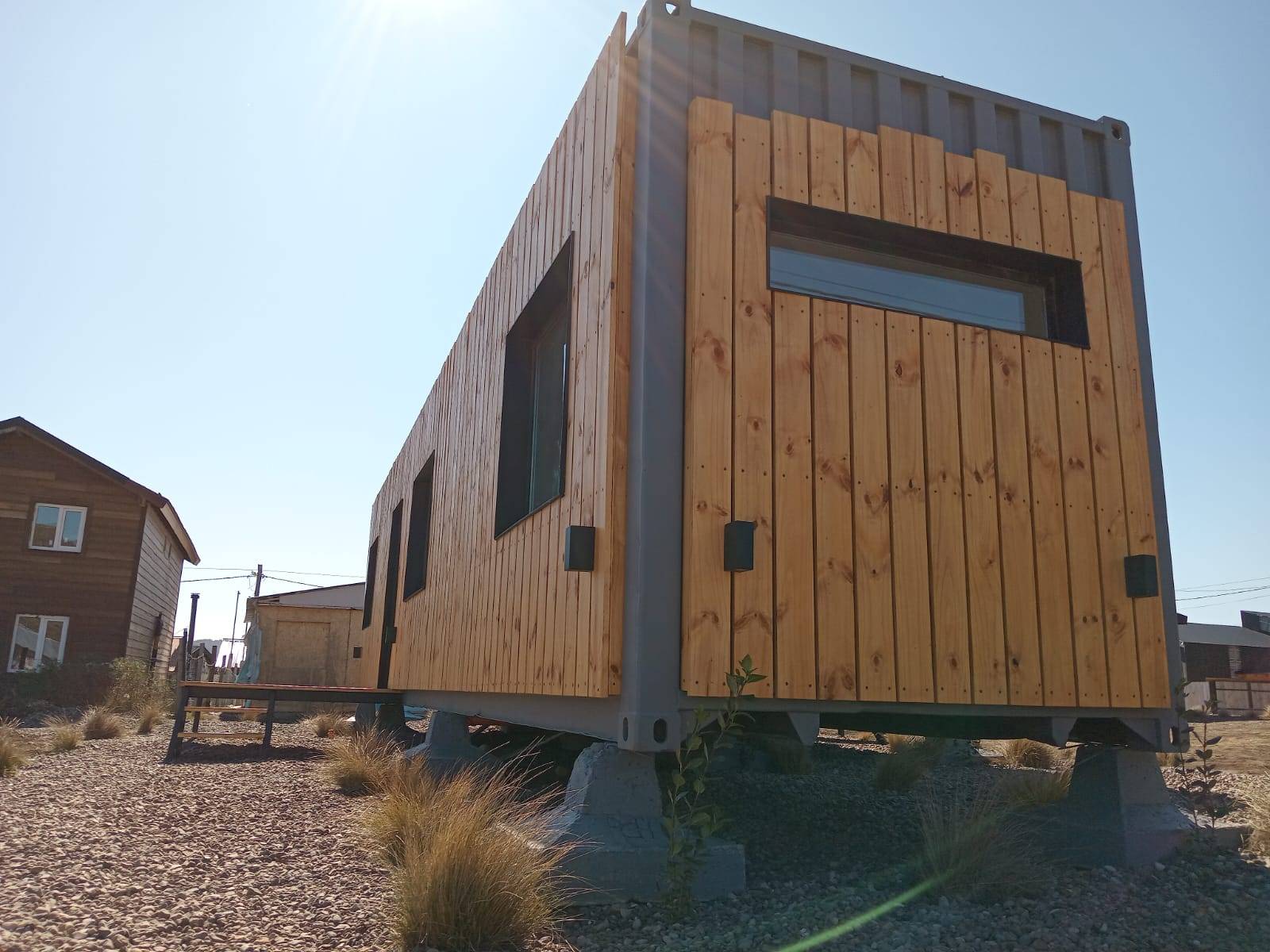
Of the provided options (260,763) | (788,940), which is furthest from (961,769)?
(260,763)

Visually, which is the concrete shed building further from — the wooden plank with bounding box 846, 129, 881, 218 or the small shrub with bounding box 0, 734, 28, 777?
the small shrub with bounding box 0, 734, 28, 777

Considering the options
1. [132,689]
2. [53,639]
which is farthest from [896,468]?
[53,639]

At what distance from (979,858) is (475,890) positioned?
189cm

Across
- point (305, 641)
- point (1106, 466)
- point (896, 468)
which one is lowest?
point (305, 641)

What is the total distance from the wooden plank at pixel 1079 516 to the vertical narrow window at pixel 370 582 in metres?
12.5

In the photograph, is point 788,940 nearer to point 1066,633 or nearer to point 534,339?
point 1066,633

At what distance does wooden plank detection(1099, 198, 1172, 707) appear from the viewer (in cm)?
436

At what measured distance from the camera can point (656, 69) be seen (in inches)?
162

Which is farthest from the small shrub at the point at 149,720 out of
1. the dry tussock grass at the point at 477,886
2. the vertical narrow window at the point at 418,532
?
the dry tussock grass at the point at 477,886

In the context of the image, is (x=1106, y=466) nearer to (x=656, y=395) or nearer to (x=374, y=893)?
(x=656, y=395)

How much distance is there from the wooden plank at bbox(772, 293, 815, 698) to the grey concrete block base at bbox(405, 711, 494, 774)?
4.45 m

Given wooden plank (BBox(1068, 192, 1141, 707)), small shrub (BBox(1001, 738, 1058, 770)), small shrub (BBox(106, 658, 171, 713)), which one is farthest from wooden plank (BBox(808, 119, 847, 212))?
small shrub (BBox(106, 658, 171, 713))

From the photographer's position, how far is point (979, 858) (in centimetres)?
352

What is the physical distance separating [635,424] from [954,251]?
206cm
